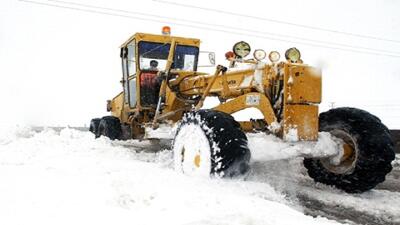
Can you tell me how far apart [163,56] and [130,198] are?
5354mm

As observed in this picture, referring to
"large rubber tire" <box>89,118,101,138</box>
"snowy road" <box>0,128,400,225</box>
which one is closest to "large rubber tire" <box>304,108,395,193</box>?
"snowy road" <box>0,128,400,225</box>

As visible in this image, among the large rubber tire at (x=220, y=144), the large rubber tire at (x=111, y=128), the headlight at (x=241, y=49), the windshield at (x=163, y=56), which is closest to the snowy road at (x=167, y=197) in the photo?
the large rubber tire at (x=220, y=144)

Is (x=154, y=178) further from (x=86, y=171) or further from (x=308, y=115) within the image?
(x=308, y=115)

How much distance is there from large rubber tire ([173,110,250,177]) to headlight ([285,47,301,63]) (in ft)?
4.40

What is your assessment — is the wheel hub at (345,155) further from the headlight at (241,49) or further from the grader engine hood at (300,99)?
the headlight at (241,49)

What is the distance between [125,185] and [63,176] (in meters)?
0.85

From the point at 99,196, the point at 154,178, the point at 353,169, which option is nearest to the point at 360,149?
the point at 353,169

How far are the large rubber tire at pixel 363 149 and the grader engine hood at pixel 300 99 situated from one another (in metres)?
0.57

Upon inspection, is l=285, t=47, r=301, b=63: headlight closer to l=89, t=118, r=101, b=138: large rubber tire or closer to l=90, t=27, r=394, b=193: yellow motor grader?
l=90, t=27, r=394, b=193: yellow motor grader

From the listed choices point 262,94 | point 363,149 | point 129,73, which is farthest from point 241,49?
point 129,73

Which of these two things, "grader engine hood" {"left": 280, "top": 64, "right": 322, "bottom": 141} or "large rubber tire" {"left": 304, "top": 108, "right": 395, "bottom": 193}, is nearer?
"grader engine hood" {"left": 280, "top": 64, "right": 322, "bottom": 141}

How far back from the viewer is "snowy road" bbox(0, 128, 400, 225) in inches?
117

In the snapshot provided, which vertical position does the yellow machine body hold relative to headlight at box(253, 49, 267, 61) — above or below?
below

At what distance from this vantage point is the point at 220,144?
4.57 meters
